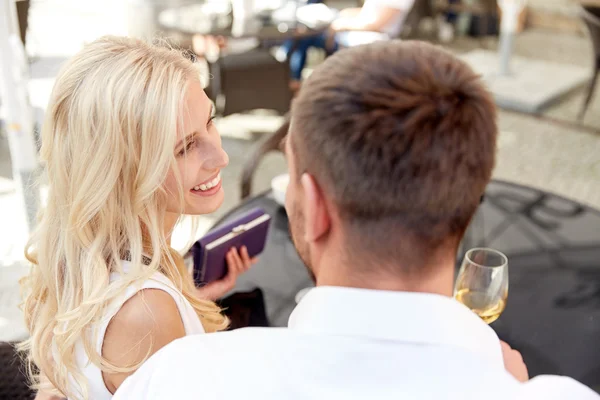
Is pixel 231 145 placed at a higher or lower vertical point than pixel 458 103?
lower

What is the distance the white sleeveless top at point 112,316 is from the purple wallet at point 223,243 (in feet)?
0.76

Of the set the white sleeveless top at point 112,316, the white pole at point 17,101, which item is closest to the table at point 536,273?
the white sleeveless top at point 112,316

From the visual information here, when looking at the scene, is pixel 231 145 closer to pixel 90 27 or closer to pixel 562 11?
pixel 90 27

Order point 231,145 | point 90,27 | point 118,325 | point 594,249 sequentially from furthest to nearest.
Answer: point 90,27
point 231,145
point 594,249
point 118,325

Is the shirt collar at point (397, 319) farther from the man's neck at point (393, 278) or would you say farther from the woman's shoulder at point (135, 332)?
the woman's shoulder at point (135, 332)

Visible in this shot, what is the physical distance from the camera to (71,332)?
3.70 ft

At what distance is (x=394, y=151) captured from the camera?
25.9 inches

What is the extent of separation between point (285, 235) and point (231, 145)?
268cm

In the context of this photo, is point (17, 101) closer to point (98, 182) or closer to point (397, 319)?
point (98, 182)

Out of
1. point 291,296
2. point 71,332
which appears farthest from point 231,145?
point 71,332

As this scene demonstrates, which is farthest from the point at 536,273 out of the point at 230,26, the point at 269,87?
the point at 230,26

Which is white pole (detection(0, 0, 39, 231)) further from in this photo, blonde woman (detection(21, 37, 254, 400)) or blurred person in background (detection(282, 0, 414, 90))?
blurred person in background (detection(282, 0, 414, 90))

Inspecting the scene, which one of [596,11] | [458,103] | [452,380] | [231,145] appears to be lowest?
[231,145]

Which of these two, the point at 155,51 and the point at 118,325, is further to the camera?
the point at 155,51
